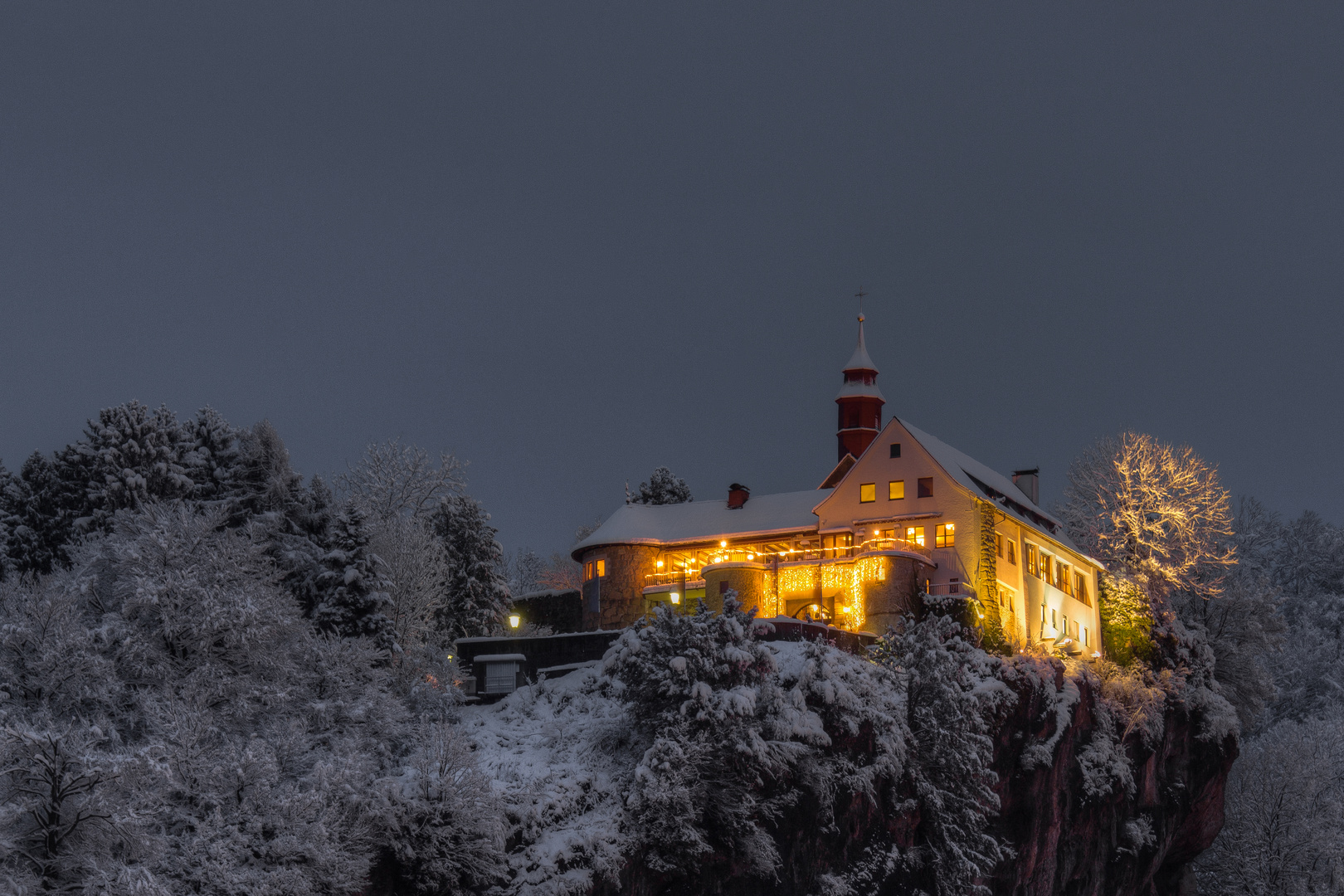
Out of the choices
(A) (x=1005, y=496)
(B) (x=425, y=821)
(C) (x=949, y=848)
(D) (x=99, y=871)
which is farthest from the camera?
(A) (x=1005, y=496)

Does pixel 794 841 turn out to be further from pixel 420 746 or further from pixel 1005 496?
pixel 1005 496

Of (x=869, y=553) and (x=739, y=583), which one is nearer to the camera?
(x=869, y=553)

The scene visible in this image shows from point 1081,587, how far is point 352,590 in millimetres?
37918

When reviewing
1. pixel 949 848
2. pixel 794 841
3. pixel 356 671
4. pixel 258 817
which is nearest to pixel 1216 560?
pixel 949 848

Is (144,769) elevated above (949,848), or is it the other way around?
(144,769)

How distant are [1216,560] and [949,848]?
32.7m

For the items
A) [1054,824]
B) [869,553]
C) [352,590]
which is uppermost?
[869,553]

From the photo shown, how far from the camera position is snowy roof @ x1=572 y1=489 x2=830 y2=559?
6128 centimetres

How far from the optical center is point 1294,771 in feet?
213

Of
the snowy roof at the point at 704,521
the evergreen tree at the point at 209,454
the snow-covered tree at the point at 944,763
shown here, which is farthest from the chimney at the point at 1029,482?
the evergreen tree at the point at 209,454

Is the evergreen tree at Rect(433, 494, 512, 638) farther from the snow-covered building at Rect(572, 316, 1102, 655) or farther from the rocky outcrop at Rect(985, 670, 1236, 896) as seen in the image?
the rocky outcrop at Rect(985, 670, 1236, 896)

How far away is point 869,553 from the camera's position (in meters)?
53.1

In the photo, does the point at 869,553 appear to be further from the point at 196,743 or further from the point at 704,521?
the point at 196,743

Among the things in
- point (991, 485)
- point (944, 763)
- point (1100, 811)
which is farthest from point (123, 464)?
point (1100, 811)
